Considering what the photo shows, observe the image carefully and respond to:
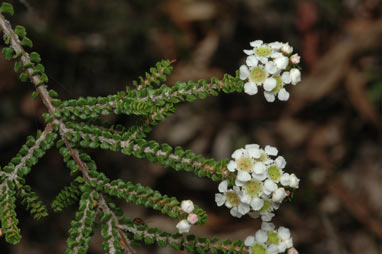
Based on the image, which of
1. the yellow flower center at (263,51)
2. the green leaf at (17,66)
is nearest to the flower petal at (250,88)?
the yellow flower center at (263,51)

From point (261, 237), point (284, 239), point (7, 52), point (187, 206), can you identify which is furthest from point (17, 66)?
point (284, 239)

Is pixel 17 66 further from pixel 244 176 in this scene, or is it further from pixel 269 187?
pixel 269 187

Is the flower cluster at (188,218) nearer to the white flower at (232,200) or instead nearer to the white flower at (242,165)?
the white flower at (232,200)

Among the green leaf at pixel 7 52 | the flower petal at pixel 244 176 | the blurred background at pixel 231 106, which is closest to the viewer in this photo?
the flower petal at pixel 244 176

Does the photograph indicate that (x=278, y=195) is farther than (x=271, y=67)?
No

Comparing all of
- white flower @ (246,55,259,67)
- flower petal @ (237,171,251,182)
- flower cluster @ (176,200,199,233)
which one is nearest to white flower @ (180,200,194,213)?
flower cluster @ (176,200,199,233)
